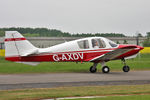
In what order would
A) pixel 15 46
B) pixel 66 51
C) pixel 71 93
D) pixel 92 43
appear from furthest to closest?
pixel 92 43 < pixel 66 51 < pixel 15 46 < pixel 71 93

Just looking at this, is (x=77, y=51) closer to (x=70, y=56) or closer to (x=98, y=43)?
(x=70, y=56)

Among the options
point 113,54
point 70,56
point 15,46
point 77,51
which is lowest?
point 70,56

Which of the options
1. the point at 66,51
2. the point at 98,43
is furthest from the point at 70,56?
the point at 98,43

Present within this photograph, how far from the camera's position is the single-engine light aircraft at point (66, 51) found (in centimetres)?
2052

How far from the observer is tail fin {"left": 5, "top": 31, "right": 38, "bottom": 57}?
20375 millimetres

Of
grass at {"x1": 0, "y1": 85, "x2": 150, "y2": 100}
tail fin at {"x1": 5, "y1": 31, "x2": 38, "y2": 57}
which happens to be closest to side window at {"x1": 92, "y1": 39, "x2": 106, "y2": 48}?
tail fin at {"x1": 5, "y1": 31, "x2": 38, "y2": 57}

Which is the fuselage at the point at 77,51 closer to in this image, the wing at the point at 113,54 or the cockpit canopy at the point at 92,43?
the cockpit canopy at the point at 92,43

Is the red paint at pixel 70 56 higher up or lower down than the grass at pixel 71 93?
higher up

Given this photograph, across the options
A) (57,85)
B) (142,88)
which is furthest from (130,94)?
(57,85)

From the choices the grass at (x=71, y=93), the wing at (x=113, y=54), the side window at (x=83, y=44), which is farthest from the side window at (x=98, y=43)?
the grass at (x=71, y=93)

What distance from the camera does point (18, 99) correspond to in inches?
432

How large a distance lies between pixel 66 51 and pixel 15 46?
3614 mm

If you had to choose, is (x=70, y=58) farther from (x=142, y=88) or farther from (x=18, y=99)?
(x=18, y=99)

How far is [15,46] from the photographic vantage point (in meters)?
20.5
